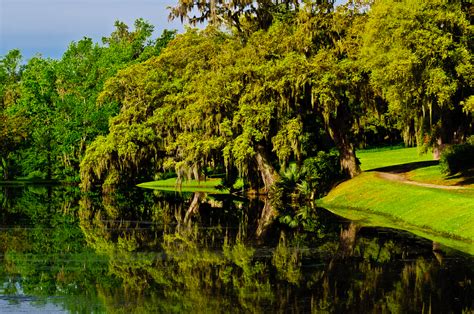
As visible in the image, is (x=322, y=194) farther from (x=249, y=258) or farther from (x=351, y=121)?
(x=249, y=258)

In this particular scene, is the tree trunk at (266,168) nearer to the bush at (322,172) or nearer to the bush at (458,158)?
the bush at (322,172)

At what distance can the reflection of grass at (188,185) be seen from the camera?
7119 centimetres

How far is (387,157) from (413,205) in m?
36.2

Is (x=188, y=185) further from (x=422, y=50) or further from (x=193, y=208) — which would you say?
(x=422, y=50)

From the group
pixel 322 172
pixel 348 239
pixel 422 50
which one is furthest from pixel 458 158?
pixel 348 239

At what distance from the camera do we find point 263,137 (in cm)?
5178

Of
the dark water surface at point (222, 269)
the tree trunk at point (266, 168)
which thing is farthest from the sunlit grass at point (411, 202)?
the tree trunk at point (266, 168)

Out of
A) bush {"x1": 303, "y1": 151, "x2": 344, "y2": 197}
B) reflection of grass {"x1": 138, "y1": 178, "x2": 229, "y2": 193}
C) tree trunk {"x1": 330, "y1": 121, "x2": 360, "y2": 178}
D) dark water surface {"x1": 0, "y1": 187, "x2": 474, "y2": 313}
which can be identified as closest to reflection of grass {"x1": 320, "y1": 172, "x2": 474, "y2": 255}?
bush {"x1": 303, "y1": 151, "x2": 344, "y2": 197}

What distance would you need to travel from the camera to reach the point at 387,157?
7344 cm

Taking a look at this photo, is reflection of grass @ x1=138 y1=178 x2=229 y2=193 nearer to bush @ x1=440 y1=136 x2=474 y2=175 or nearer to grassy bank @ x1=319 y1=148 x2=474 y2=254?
grassy bank @ x1=319 y1=148 x2=474 y2=254

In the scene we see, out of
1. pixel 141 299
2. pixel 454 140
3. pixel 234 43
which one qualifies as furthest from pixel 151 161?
pixel 141 299

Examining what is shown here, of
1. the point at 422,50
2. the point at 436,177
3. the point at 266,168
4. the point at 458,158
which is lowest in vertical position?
the point at 436,177

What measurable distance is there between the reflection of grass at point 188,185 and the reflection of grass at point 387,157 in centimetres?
1468

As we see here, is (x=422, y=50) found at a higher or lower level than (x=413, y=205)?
higher
